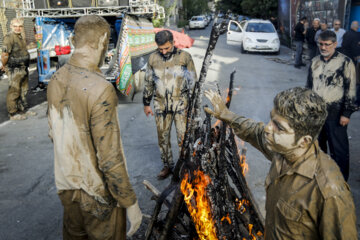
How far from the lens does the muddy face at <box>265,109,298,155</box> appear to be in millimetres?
1506

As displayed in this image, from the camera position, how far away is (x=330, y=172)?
4.64 feet

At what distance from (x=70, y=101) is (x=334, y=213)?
5.33 ft

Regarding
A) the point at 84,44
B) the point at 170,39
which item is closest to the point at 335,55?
the point at 170,39

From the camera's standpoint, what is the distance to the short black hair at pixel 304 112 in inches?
56.6

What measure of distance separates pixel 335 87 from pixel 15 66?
280 inches

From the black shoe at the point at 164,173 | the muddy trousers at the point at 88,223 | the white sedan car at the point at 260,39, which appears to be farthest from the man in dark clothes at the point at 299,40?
the muddy trousers at the point at 88,223

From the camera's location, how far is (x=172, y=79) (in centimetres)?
424

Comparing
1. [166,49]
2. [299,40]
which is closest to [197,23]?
[299,40]

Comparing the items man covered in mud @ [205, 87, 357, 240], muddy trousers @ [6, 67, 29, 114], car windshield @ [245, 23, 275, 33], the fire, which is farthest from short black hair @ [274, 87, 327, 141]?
car windshield @ [245, 23, 275, 33]

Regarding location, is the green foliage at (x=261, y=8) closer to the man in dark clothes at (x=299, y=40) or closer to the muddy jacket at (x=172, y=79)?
the man in dark clothes at (x=299, y=40)

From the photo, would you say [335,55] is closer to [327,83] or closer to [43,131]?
[327,83]

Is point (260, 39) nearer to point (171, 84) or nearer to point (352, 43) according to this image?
point (352, 43)

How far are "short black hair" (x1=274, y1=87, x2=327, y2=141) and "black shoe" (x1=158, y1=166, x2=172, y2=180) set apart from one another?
322cm

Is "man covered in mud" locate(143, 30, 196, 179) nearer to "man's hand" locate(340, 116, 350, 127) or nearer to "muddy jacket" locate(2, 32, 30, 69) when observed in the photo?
"man's hand" locate(340, 116, 350, 127)
